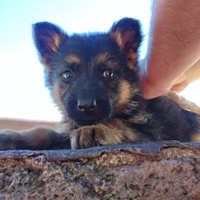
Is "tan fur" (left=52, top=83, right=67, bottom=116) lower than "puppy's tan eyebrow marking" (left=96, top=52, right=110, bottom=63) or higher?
lower

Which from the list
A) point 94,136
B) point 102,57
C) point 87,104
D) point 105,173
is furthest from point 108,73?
point 105,173

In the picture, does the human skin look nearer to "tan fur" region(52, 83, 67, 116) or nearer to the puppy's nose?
the puppy's nose

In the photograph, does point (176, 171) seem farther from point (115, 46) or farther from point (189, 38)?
point (115, 46)

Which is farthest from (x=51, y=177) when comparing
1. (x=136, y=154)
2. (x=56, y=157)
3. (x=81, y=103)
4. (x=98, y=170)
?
(x=81, y=103)

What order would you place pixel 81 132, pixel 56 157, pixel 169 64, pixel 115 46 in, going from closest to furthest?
pixel 56 157
pixel 81 132
pixel 169 64
pixel 115 46

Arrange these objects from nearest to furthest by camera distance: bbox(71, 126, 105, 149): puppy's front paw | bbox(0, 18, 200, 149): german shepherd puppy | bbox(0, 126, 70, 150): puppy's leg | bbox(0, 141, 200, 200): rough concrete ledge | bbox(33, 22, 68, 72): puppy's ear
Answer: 1. bbox(0, 141, 200, 200): rough concrete ledge
2. bbox(71, 126, 105, 149): puppy's front paw
3. bbox(0, 126, 70, 150): puppy's leg
4. bbox(0, 18, 200, 149): german shepherd puppy
5. bbox(33, 22, 68, 72): puppy's ear

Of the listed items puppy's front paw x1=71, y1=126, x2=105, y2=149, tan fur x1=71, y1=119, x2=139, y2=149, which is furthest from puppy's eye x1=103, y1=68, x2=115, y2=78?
puppy's front paw x1=71, y1=126, x2=105, y2=149
